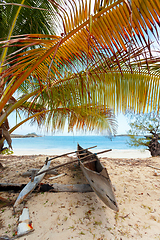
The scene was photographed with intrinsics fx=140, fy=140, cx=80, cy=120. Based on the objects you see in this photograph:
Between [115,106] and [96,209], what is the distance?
5.36 feet

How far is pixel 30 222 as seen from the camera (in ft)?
6.26

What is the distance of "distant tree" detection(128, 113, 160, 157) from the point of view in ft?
22.0

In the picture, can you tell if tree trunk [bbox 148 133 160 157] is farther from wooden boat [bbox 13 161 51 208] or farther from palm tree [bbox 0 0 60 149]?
palm tree [bbox 0 0 60 149]

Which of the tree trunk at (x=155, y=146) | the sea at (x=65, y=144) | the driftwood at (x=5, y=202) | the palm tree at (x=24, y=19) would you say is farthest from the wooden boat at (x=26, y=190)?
the sea at (x=65, y=144)

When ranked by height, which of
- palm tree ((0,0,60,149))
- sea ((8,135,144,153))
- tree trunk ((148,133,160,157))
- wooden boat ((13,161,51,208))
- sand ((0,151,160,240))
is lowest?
sea ((8,135,144,153))

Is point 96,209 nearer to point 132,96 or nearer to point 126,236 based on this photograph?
point 126,236

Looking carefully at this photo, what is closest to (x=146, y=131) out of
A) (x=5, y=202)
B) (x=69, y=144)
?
(x=5, y=202)

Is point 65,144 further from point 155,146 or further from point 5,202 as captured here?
point 5,202

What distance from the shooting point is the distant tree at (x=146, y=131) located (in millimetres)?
6715

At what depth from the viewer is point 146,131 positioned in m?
7.10

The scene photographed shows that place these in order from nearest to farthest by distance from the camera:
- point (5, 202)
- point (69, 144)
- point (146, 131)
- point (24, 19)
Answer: point (5, 202)
point (24, 19)
point (146, 131)
point (69, 144)

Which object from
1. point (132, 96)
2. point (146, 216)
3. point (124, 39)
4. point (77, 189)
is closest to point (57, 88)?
point (132, 96)

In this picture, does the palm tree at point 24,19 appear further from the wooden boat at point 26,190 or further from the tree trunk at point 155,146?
the tree trunk at point 155,146

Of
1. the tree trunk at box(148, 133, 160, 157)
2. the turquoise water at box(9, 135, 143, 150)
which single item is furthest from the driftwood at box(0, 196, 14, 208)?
the turquoise water at box(9, 135, 143, 150)
